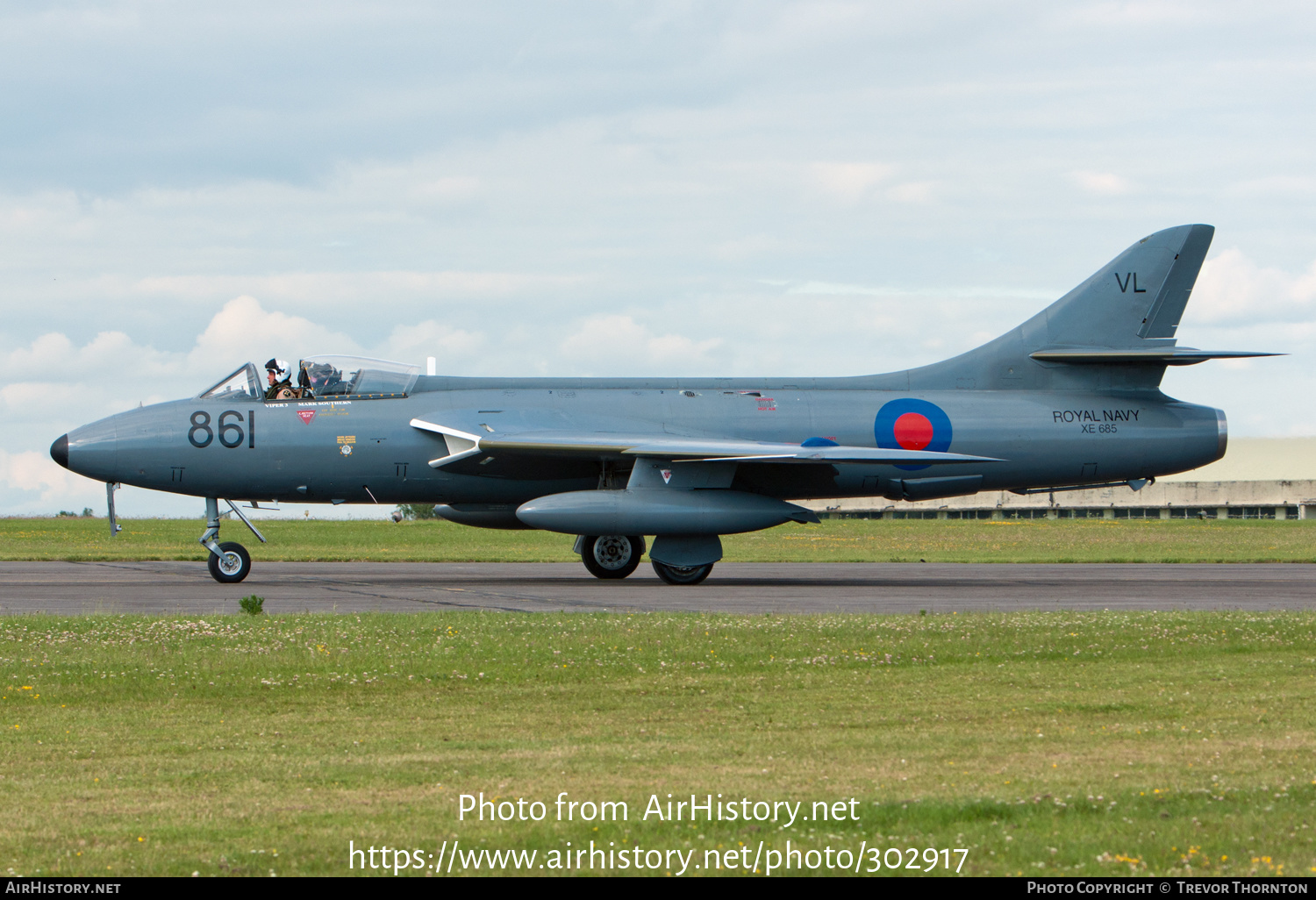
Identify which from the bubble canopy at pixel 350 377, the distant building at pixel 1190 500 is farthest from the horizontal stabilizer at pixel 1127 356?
the distant building at pixel 1190 500

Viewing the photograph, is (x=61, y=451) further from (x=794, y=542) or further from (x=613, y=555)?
(x=794, y=542)

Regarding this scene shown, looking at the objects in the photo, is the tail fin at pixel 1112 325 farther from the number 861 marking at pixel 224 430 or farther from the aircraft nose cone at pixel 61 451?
the aircraft nose cone at pixel 61 451

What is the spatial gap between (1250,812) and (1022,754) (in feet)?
5.48

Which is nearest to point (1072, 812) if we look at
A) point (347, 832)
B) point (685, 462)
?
point (347, 832)

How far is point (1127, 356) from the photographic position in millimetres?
24328

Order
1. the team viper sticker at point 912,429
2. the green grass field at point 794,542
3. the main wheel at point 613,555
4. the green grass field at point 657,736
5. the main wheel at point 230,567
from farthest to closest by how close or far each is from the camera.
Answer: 1. the green grass field at point 794,542
2. the main wheel at point 613,555
3. the team viper sticker at point 912,429
4. the main wheel at point 230,567
5. the green grass field at point 657,736

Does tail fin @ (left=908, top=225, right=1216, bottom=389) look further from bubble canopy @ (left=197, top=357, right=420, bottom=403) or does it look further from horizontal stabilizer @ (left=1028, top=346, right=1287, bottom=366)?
bubble canopy @ (left=197, top=357, right=420, bottom=403)

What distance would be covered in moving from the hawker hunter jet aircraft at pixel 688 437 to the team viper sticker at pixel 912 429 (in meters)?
0.04

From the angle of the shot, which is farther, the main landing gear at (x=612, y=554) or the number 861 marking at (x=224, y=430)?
the main landing gear at (x=612, y=554)

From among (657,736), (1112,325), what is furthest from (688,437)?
(657,736)

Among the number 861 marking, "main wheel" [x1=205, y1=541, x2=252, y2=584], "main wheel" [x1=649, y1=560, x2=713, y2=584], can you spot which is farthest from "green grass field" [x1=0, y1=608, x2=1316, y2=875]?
the number 861 marking

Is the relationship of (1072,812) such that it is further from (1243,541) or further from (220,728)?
(1243,541)

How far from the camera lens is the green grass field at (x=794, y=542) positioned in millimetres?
35688

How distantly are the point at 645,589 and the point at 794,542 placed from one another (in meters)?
25.2
